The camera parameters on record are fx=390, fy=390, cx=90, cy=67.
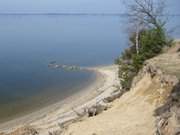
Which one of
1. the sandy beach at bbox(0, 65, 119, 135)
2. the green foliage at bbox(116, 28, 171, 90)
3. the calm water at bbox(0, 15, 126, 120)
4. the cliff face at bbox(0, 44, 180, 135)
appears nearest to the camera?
the cliff face at bbox(0, 44, 180, 135)

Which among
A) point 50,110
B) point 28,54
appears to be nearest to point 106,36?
point 28,54

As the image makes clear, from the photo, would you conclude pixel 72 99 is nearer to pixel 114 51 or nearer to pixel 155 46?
pixel 155 46

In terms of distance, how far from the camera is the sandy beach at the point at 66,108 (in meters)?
32.6

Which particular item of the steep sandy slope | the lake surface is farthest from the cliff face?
the lake surface

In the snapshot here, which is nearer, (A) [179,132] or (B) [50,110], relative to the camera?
(A) [179,132]

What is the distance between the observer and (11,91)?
48594mm

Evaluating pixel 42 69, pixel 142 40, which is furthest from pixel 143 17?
pixel 42 69

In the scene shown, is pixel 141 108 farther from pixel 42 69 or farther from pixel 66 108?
pixel 42 69

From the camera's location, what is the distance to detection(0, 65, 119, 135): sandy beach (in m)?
32.6

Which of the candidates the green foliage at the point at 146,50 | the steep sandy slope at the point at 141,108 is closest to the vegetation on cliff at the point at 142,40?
the green foliage at the point at 146,50

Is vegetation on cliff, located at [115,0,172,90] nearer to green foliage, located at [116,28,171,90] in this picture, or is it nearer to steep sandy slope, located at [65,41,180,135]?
green foliage, located at [116,28,171,90]

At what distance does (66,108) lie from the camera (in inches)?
1537

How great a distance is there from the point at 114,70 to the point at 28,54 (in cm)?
2870

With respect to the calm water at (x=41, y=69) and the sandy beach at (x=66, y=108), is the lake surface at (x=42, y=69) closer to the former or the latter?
the calm water at (x=41, y=69)
